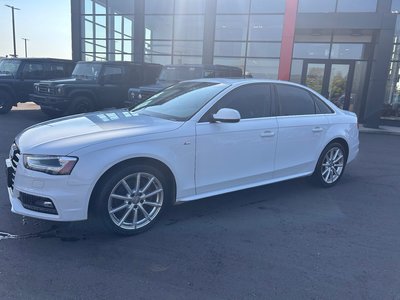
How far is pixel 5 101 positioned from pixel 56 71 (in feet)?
6.79

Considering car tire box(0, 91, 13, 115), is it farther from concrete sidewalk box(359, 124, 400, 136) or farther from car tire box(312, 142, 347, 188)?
concrete sidewalk box(359, 124, 400, 136)

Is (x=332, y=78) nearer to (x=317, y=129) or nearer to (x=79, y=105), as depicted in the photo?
(x=79, y=105)

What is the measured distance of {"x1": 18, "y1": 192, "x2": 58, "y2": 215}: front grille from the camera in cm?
323

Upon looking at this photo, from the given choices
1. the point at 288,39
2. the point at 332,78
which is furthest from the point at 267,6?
the point at 332,78

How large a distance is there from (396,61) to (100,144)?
13956 mm

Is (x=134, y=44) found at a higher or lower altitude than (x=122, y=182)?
higher

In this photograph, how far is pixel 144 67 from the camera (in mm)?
12758

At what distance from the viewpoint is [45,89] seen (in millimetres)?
10867

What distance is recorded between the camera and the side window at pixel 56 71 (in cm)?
1291

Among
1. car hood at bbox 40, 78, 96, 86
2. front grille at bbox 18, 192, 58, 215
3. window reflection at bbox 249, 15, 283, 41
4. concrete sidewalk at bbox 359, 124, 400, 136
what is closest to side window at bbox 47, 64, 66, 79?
car hood at bbox 40, 78, 96, 86

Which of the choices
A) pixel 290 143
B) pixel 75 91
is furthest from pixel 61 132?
pixel 75 91

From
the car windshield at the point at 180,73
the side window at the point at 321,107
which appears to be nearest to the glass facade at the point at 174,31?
the car windshield at the point at 180,73

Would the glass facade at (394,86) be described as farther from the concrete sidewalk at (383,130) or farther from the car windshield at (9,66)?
the car windshield at (9,66)

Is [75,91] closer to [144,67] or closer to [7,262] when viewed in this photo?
[144,67]
